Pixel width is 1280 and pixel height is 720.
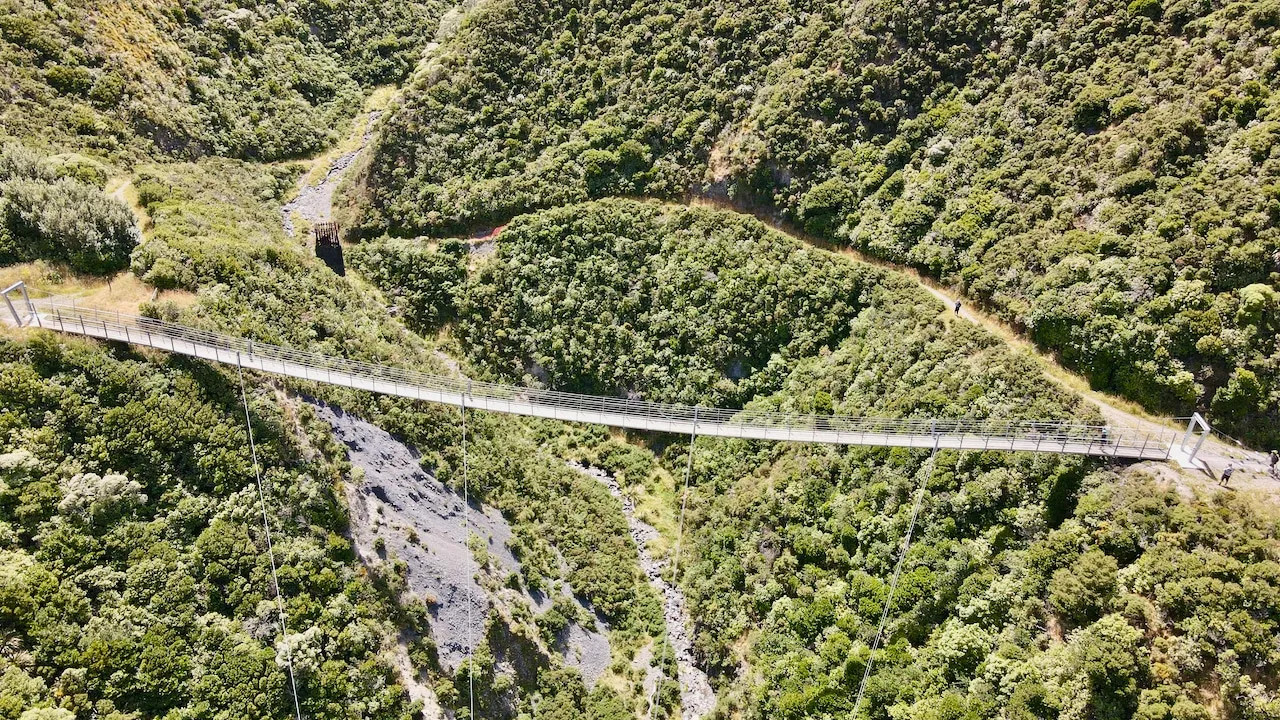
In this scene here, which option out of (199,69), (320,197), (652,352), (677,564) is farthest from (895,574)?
(199,69)

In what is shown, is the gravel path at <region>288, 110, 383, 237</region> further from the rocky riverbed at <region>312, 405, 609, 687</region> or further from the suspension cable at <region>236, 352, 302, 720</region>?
the rocky riverbed at <region>312, 405, 609, 687</region>

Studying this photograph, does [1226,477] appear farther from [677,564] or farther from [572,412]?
[572,412]

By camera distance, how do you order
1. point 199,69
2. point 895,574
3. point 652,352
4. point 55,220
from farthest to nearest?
point 199,69, point 652,352, point 55,220, point 895,574

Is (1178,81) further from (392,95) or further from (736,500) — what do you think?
(392,95)

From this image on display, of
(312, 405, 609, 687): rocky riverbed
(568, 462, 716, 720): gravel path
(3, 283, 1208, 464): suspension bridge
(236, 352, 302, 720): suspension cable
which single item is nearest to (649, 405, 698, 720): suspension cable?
(568, 462, 716, 720): gravel path

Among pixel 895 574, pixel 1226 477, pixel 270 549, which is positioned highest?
pixel 1226 477

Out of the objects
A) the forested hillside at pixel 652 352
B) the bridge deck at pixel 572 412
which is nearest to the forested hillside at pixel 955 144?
the forested hillside at pixel 652 352
